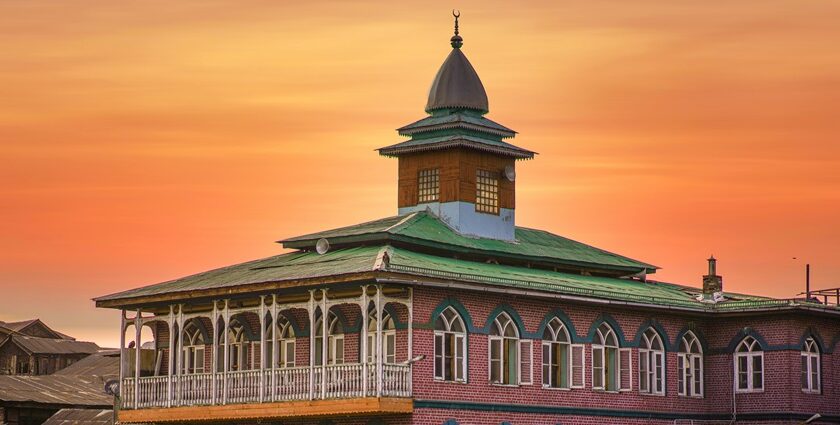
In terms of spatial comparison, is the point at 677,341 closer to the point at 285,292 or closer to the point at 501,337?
the point at 501,337

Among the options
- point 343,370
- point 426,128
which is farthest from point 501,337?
point 426,128

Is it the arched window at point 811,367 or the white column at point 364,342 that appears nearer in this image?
the white column at point 364,342

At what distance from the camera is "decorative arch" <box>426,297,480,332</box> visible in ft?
168

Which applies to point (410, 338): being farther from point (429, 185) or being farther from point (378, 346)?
point (429, 185)

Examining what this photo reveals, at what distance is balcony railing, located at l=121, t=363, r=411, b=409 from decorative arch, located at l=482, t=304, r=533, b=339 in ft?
12.7

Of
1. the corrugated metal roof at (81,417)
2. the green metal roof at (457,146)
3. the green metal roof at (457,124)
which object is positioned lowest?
the corrugated metal roof at (81,417)

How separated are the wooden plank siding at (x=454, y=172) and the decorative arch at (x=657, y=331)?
6649mm

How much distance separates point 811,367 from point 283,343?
18965 mm

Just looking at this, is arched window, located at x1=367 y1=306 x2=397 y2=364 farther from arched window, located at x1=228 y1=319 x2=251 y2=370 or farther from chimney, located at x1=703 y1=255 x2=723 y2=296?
chimney, located at x1=703 y1=255 x2=723 y2=296

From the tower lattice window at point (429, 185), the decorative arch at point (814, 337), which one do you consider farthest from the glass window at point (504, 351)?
the decorative arch at point (814, 337)

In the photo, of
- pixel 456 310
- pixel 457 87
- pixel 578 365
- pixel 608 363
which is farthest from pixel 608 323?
pixel 457 87

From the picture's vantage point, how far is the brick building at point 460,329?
51125 millimetres

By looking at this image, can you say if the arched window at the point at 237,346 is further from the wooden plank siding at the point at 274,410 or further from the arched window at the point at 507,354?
the arched window at the point at 507,354

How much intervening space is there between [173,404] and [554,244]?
15556mm
